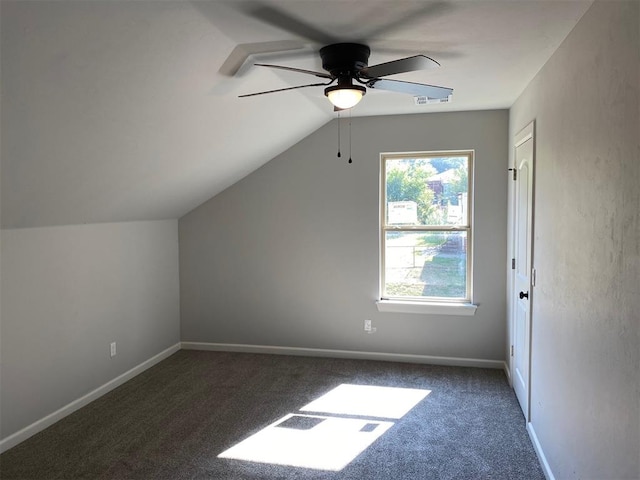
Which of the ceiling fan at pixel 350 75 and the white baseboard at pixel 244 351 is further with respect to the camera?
the white baseboard at pixel 244 351

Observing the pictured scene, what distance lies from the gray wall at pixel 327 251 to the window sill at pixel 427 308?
0.23 ft

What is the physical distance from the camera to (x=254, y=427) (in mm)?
3229

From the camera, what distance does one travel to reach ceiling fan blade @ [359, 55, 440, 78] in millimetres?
2145

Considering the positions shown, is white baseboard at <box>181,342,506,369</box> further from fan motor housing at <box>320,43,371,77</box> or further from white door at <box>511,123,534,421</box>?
fan motor housing at <box>320,43,371,77</box>

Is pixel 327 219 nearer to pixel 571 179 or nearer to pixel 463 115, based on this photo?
pixel 463 115

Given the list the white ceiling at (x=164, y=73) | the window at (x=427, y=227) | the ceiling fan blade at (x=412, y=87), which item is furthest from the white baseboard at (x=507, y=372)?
the ceiling fan blade at (x=412, y=87)

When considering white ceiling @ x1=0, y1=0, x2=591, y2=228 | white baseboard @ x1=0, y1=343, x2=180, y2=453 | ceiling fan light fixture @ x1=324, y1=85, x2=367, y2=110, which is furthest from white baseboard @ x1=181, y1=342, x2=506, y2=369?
ceiling fan light fixture @ x1=324, y1=85, x2=367, y2=110

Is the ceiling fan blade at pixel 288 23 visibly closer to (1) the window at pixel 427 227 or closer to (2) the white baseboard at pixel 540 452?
(1) the window at pixel 427 227

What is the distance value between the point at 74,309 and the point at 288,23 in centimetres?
269

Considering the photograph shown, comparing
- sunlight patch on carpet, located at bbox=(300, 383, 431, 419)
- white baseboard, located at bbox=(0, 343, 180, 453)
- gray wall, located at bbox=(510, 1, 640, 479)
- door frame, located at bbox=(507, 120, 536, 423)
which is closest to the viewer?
gray wall, located at bbox=(510, 1, 640, 479)

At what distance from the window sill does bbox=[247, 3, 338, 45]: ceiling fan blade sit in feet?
9.06

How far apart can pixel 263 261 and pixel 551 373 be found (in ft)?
9.90

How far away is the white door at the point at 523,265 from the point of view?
318 centimetres

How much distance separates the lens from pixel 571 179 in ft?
7.39
